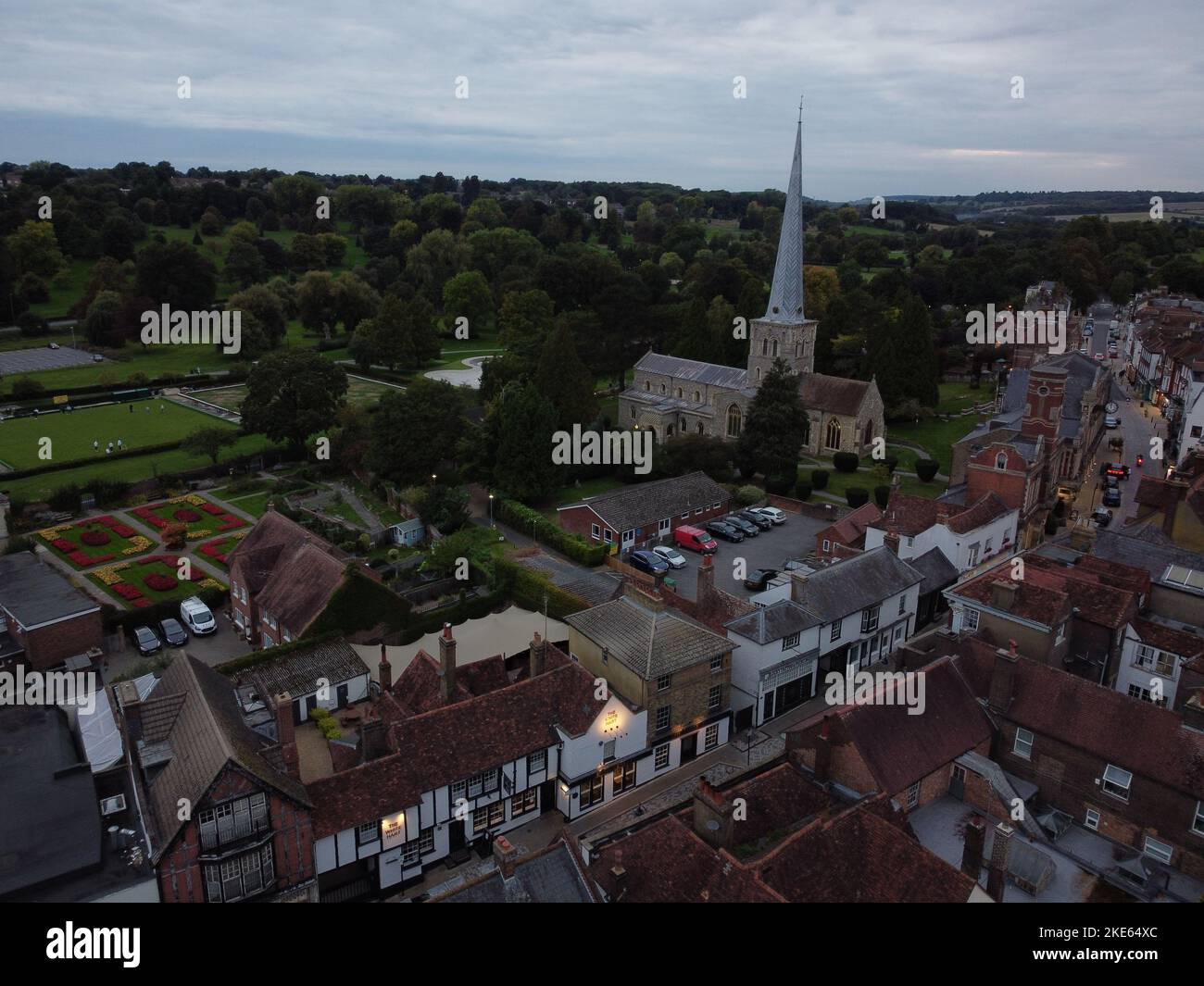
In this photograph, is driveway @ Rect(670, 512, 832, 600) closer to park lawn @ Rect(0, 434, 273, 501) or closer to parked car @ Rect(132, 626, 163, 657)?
parked car @ Rect(132, 626, 163, 657)

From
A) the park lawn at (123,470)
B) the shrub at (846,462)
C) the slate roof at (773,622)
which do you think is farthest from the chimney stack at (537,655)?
the park lawn at (123,470)

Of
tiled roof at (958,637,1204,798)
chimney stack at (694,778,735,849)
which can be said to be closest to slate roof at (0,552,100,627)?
chimney stack at (694,778,735,849)

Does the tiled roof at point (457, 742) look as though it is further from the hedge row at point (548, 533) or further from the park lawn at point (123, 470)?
the park lawn at point (123, 470)

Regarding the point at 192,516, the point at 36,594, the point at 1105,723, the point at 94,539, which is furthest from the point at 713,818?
the point at 192,516

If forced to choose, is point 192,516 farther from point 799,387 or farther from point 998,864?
point 998,864
